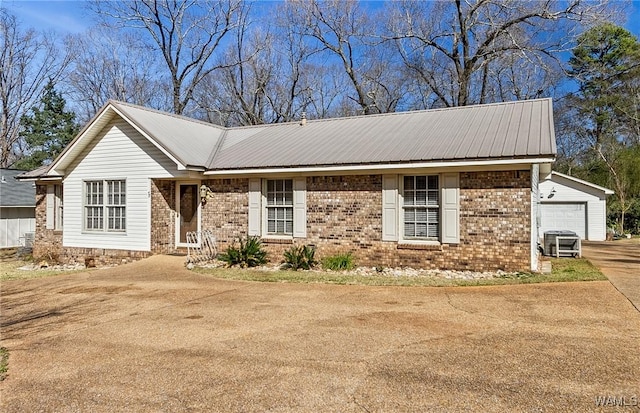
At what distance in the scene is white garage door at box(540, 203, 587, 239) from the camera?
23.4 m

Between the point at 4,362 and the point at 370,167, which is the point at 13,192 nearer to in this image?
the point at 370,167

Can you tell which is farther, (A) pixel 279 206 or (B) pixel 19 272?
(B) pixel 19 272

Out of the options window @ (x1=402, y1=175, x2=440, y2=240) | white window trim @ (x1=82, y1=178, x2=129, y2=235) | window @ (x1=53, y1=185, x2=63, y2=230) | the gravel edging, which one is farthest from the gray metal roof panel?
window @ (x1=402, y1=175, x2=440, y2=240)

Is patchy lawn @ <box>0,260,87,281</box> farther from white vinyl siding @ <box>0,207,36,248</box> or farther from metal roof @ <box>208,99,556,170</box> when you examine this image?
white vinyl siding @ <box>0,207,36,248</box>

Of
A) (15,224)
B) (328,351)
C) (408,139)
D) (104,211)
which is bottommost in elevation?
(328,351)

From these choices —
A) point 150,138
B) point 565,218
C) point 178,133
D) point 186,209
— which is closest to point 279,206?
point 186,209

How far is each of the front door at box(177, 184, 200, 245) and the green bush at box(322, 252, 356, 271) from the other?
5.02m

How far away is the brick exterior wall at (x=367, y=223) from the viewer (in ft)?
35.2

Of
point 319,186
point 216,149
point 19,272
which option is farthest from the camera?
point 216,149

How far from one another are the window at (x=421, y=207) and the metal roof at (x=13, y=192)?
19.9m

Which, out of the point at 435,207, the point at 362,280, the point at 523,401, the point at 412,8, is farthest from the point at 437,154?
the point at 412,8

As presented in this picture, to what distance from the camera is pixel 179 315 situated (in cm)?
722

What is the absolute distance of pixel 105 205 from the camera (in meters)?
15.3

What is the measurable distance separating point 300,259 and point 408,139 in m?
4.49
